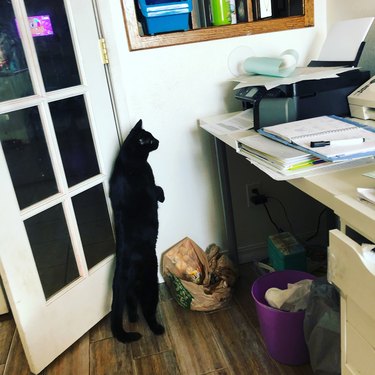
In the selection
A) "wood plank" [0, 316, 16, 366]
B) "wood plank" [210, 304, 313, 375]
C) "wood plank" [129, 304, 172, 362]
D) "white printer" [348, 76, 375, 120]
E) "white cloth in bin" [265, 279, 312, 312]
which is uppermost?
"white printer" [348, 76, 375, 120]

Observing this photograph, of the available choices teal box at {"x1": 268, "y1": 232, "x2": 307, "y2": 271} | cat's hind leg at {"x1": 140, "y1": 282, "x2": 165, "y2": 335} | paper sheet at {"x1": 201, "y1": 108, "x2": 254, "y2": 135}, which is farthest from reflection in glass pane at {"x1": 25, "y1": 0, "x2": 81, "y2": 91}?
teal box at {"x1": 268, "y1": 232, "x2": 307, "y2": 271}

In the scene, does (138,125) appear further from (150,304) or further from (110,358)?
(110,358)

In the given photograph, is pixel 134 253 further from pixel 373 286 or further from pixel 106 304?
pixel 373 286

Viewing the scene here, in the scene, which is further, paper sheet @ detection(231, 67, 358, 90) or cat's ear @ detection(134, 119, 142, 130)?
cat's ear @ detection(134, 119, 142, 130)

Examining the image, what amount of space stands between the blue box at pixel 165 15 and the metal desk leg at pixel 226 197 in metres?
0.52

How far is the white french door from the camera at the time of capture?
1.39m

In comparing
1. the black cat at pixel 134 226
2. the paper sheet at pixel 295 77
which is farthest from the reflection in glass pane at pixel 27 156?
the paper sheet at pixel 295 77

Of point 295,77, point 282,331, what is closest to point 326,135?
point 295,77

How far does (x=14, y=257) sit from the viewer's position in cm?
141

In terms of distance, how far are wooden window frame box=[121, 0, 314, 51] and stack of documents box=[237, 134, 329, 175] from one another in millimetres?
709

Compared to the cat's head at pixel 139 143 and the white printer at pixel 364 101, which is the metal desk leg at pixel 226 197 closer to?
the cat's head at pixel 139 143

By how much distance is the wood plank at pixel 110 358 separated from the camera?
4.99ft

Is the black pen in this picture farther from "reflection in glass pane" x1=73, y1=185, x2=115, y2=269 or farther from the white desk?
"reflection in glass pane" x1=73, y1=185, x2=115, y2=269

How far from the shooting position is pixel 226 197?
6.09ft
